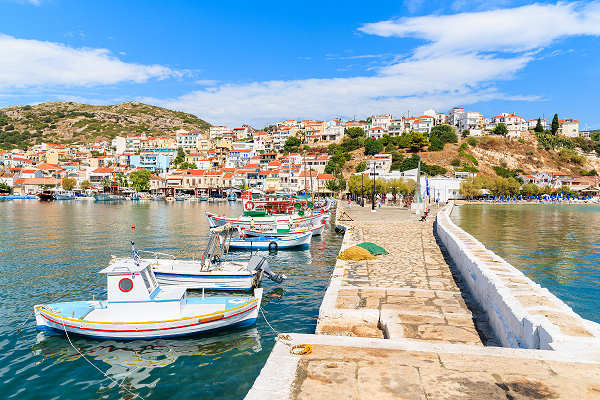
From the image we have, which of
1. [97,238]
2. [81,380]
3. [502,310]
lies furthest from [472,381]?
[97,238]

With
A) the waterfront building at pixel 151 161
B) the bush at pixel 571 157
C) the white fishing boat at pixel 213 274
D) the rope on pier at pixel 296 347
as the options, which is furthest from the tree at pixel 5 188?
the bush at pixel 571 157

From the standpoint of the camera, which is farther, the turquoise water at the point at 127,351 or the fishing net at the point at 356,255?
the fishing net at the point at 356,255

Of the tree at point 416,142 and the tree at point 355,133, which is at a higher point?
the tree at point 355,133

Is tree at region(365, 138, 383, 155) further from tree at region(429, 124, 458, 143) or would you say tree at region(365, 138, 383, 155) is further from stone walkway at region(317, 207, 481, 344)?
stone walkway at region(317, 207, 481, 344)

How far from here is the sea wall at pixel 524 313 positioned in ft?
18.0

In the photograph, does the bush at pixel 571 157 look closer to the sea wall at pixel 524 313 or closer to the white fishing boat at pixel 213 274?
the sea wall at pixel 524 313

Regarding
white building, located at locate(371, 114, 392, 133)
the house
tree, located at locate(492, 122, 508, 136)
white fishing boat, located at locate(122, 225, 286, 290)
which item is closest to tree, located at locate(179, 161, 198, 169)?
white building, located at locate(371, 114, 392, 133)

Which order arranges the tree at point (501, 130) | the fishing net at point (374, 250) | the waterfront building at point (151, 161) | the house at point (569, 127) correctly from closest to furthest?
the fishing net at point (374, 250) < the waterfront building at point (151, 161) < the tree at point (501, 130) < the house at point (569, 127)

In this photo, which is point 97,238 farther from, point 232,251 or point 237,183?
point 237,183

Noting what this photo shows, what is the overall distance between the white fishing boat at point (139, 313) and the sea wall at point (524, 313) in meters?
6.07

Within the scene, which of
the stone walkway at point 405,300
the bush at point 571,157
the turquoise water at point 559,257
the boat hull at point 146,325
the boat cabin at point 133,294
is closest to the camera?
the stone walkway at point 405,300

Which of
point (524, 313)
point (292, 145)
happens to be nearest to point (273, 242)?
point (524, 313)

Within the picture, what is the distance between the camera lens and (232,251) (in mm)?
24594

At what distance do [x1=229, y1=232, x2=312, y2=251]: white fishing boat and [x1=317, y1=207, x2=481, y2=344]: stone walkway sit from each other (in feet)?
27.2
